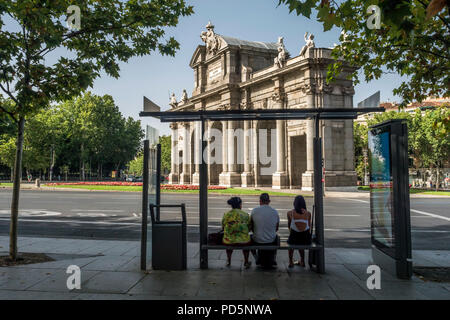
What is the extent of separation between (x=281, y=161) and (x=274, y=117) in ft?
90.7

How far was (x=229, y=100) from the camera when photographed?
3997 centimetres

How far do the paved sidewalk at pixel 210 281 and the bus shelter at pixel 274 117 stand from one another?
1.65 ft

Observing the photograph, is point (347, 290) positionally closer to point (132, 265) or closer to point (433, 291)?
point (433, 291)

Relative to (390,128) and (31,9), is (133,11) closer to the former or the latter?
(31,9)

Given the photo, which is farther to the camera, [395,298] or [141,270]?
[141,270]

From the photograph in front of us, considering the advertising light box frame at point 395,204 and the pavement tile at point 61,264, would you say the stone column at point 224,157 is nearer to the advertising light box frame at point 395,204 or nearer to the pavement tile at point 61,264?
the pavement tile at point 61,264

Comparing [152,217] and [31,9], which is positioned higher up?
[31,9]

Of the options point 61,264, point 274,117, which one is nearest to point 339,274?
point 274,117

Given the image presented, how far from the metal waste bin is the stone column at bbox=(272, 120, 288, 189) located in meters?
27.9

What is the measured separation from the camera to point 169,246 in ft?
20.3

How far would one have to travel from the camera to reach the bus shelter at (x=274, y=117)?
19.6ft

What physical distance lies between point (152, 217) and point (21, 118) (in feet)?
12.2

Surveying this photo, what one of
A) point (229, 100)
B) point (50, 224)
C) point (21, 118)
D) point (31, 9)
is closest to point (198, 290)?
point (21, 118)

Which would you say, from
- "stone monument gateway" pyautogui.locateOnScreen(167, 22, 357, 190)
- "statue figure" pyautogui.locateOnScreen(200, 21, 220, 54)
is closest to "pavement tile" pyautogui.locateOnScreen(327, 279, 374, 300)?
"stone monument gateway" pyautogui.locateOnScreen(167, 22, 357, 190)
